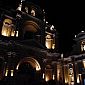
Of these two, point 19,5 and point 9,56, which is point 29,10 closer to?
point 19,5

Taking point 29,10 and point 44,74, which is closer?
point 44,74

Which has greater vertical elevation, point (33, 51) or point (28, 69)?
point (33, 51)

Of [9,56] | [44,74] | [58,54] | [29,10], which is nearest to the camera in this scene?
[9,56]

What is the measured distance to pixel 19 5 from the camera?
32875mm

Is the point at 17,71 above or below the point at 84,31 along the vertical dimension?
below

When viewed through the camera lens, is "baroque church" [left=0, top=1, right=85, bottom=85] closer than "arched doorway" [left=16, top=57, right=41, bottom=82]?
Yes

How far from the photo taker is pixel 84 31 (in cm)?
3316

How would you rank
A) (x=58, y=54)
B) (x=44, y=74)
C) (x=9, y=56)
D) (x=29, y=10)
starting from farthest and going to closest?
1. (x=29, y=10)
2. (x=58, y=54)
3. (x=44, y=74)
4. (x=9, y=56)

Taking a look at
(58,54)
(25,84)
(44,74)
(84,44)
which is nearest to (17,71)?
(25,84)

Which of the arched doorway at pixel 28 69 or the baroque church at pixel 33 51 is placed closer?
the baroque church at pixel 33 51

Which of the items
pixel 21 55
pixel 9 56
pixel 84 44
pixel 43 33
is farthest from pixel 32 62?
pixel 84 44

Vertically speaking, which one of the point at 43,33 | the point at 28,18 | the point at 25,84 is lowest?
the point at 25,84

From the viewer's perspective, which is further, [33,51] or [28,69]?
[28,69]

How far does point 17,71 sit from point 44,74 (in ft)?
15.4
